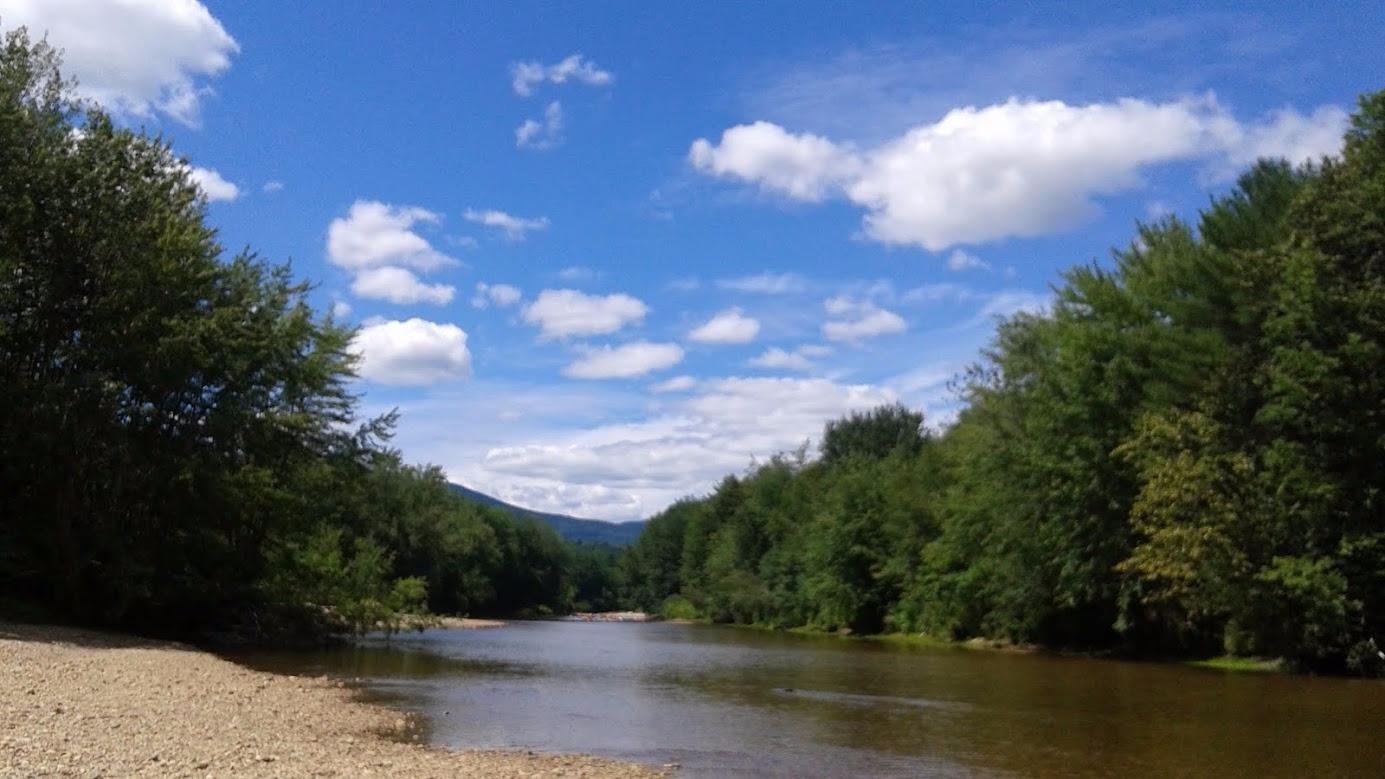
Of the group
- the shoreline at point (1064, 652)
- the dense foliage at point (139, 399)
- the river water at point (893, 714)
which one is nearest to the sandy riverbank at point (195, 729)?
the river water at point (893, 714)

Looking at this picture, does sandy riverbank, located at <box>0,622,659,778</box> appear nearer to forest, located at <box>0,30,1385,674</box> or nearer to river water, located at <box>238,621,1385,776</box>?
river water, located at <box>238,621,1385,776</box>

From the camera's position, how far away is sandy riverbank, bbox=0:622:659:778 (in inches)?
516

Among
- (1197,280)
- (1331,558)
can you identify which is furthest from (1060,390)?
(1331,558)

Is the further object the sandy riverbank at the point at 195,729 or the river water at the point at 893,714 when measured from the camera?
the river water at the point at 893,714

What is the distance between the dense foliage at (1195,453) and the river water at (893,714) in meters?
3.25

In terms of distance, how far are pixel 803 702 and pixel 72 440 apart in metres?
23.0

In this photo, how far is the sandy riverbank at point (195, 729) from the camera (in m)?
13.1

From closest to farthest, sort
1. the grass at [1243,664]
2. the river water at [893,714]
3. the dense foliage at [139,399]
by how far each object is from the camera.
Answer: the river water at [893,714] < the dense foliage at [139,399] < the grass at [1243,664]

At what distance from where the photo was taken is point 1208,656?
42656mm

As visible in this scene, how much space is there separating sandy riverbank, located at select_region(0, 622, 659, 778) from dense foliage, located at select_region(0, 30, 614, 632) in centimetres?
974

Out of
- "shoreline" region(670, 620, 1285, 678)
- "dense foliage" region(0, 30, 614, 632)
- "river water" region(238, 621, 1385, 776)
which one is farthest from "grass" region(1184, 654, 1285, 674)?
"dense foliage" region(0, 30, 614, 632)

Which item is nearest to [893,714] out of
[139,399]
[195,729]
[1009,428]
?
[195,729]

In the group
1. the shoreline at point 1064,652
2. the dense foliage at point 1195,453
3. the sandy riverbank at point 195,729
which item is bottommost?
the shoreline at point 1064,652

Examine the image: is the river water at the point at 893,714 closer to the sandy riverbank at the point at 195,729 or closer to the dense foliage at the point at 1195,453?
the sandy riverbank at the point at 195,729
